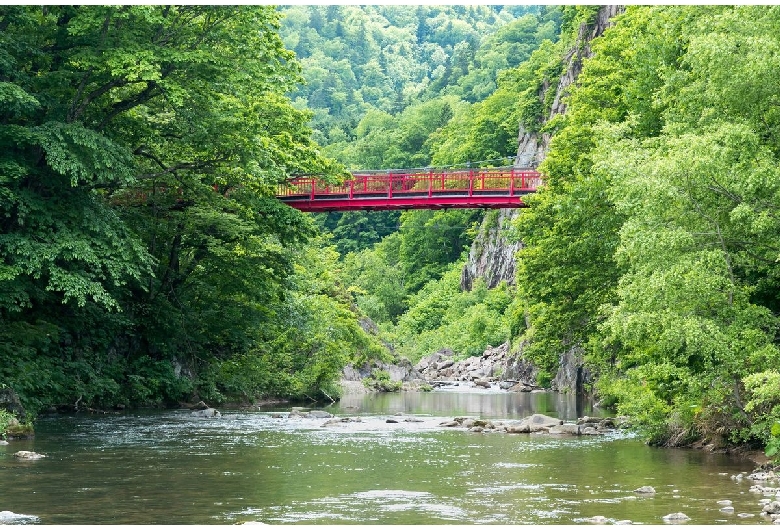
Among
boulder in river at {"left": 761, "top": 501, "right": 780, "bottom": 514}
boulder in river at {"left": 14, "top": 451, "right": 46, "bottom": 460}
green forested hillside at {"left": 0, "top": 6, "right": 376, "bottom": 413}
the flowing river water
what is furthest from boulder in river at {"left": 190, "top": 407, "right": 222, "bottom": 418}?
boulder in river at {"left": 761, "top": 501, "right": 780, "bottom": 514}

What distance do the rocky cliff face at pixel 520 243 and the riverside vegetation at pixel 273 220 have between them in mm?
4590

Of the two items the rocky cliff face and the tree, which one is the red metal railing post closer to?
the rocky cliff face

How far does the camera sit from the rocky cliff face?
47.9 meters

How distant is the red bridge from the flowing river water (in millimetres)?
20557

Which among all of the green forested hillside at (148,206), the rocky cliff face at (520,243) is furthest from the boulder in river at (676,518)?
the rocky cliff face at (520,243)

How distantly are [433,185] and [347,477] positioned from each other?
32454mm

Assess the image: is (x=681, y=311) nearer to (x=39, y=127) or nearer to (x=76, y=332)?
(x=39, y=127)

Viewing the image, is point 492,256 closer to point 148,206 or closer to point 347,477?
point 148,206

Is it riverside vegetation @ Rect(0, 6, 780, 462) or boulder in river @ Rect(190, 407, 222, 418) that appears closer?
riverside vegetation @ Rect(0, 6, 780, 462)

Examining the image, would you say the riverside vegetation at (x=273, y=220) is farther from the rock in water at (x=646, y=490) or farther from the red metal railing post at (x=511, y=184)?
the red metal railing post at (x=511, y=184)

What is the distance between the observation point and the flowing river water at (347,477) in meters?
13.4

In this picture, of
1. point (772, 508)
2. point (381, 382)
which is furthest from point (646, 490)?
point (381, 382)

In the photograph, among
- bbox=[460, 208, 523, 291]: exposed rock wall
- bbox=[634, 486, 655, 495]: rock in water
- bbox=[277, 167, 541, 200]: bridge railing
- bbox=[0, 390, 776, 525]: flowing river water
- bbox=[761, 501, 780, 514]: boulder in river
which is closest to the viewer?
bbox=[761, 501, 780, 514]: boulder in river

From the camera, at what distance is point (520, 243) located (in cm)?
6328
